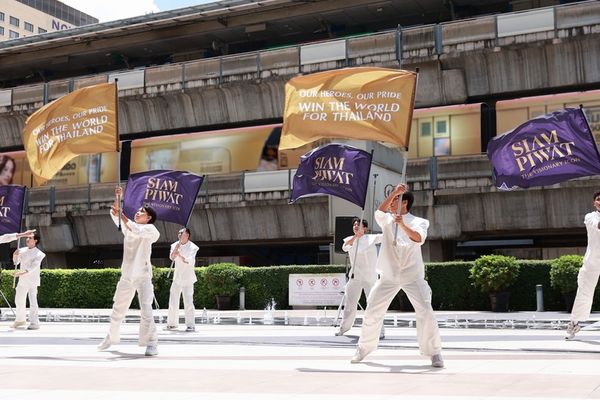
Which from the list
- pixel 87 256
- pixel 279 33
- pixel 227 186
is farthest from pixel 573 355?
pixel 87 256

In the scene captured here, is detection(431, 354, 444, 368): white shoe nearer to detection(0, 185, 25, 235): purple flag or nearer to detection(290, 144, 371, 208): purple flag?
detection(290, 144, 371, 208): purple flag

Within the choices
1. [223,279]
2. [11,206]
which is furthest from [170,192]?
[223,279]

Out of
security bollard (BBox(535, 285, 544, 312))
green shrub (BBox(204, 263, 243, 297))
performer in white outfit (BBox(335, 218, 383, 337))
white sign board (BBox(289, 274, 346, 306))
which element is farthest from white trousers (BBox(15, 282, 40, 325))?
security bollard (BBox(535, 285, 544, 312))

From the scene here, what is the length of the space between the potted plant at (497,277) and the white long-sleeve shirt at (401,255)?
12.9 meters

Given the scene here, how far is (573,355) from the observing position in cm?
948

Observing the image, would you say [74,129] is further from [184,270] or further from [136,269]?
[136,269]

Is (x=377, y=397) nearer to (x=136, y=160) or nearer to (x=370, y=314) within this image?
(x=370, y=314)

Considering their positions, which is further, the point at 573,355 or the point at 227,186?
the point at 227,186

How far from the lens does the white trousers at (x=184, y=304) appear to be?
1502cm

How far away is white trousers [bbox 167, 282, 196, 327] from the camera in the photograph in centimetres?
1502

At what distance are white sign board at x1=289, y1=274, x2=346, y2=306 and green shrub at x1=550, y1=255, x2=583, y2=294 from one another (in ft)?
18.5

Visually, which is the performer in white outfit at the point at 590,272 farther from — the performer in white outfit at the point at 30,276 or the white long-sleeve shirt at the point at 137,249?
the performer in white outfit at the point at 30,276

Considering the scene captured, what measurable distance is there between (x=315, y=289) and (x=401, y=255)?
13.0 metres

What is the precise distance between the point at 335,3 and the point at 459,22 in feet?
23.9
